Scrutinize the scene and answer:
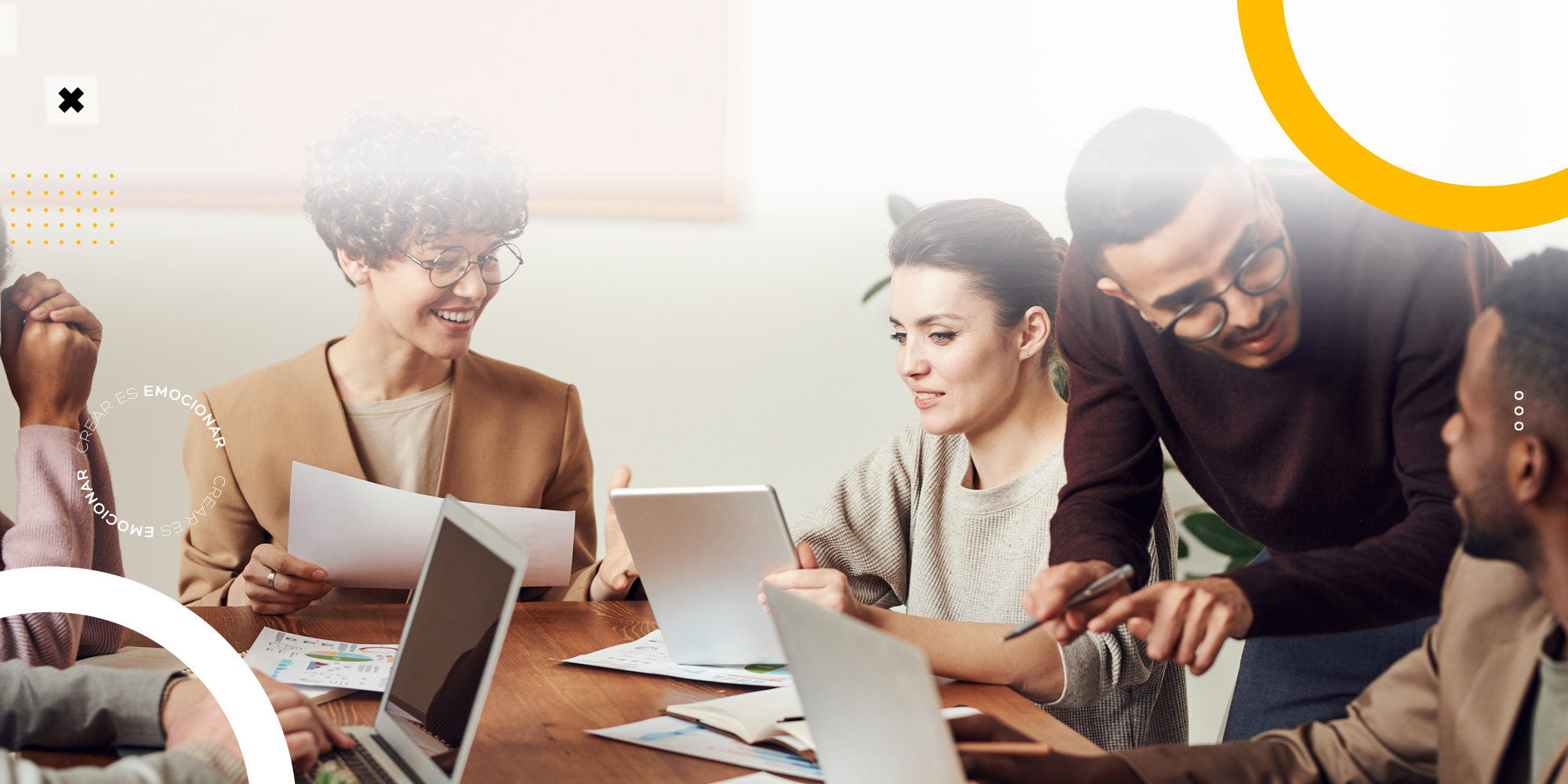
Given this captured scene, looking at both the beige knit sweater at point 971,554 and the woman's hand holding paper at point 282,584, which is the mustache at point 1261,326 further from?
the woman's hand holding paper at point 282,584

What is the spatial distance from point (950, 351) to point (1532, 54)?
819mm

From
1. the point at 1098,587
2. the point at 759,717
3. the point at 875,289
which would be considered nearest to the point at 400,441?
the point at 875,289

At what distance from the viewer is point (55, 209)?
1781 millimetres

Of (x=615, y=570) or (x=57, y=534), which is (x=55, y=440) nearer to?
(x=57, y=534)

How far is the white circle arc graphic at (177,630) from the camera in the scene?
1018 mm

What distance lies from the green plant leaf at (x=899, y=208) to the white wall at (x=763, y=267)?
2 centimetres

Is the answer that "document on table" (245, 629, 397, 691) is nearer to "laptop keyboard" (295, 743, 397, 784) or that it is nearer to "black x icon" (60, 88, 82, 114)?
"laptop keyboard" (295, 743, 397, 784)

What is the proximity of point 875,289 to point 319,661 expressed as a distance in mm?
1070

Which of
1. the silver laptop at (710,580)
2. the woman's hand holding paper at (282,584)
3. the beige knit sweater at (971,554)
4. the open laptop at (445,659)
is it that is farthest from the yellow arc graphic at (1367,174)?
the woman's hand holding paper at (282,584)

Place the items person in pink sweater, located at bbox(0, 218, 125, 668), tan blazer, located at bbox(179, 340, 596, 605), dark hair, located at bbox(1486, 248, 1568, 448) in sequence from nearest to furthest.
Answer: dark hair, located at bbox(1486, 248, 1568, 448)
person in pink sweater, located at bbox(0, 218, 125, 668)
tan blazer, located at bbox(179, 340, 596, 605)

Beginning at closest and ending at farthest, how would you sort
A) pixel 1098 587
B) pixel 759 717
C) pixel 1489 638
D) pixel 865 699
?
pixel 865 699
pixel 1489 638
pixel 759 717
pixel 1098 587

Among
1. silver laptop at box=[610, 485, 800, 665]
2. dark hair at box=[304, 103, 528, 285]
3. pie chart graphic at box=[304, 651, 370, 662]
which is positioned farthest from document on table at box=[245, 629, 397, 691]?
dark hair at box=[304, 103, 528, 285]

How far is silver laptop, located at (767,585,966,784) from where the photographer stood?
0.77m

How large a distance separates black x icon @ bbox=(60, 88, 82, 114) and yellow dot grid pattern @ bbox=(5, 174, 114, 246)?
0.36ft
